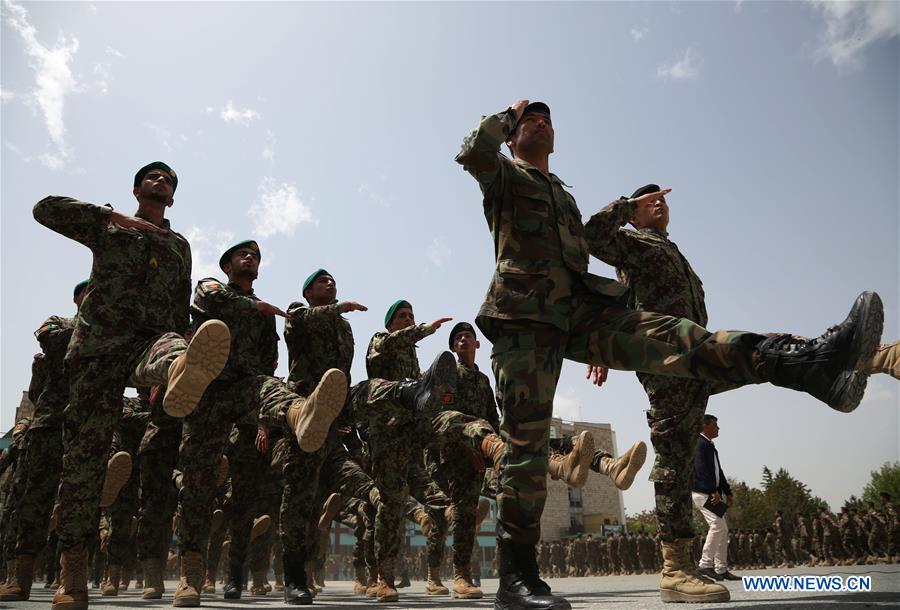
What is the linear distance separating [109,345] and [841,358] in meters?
4.20

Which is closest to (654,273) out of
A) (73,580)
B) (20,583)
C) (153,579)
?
(73,580)

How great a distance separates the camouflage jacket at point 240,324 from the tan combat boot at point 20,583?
217 cm

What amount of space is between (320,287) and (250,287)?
2.42 ft

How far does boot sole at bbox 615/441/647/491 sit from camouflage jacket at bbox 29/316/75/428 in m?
5.05

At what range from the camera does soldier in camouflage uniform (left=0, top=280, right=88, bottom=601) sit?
522 cm

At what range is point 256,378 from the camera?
5.15 metres

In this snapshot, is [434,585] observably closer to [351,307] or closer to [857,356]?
[351,307]

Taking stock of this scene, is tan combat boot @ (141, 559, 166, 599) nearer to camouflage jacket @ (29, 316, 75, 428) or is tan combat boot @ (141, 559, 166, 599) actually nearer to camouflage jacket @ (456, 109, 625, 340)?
camouflage jacket @ (29, 316, 75, 428)

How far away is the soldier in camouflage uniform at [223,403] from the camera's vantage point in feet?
15.6

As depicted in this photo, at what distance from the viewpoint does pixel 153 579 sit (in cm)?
662

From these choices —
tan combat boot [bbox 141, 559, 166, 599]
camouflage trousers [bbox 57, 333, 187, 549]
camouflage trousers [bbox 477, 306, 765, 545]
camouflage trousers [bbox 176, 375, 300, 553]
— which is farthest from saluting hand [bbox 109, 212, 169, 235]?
tan combat boot [bbox 141, 559, 166, 599]

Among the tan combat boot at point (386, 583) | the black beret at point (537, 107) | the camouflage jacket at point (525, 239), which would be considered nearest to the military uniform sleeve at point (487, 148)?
the camouflage jacket at point (525, 239)

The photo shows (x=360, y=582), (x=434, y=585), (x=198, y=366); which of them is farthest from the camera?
(x=360, y=582)

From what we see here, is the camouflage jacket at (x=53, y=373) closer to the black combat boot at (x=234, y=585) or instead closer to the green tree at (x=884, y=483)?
the black combat boot at (x=234, y=585)
